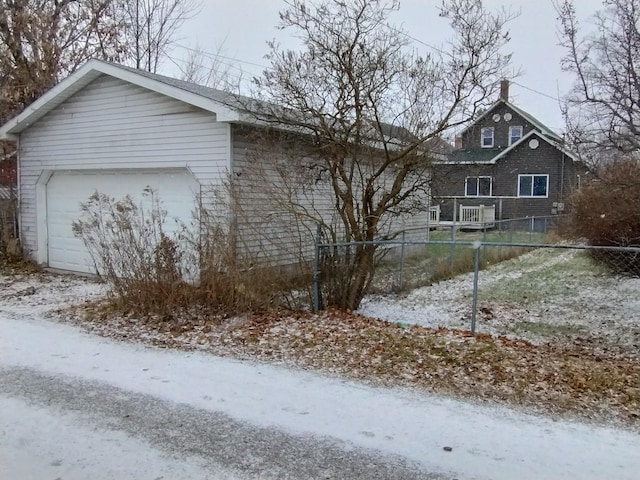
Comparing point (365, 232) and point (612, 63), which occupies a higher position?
point (612, 63)

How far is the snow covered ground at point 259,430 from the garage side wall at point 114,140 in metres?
4.48

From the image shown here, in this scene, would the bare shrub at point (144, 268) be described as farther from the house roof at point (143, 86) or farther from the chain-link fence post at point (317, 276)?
the house roof at point (143, 86)

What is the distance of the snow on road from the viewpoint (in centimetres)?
326

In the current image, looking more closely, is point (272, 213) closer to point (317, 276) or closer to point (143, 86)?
point (317, 276)

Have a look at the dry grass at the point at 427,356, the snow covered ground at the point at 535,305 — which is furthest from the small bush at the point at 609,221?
the dry grass at the point at 427,356

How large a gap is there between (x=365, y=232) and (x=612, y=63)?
12.9 ft

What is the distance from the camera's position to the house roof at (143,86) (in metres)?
8.20

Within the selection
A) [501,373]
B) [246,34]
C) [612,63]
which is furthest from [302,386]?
[246,34]

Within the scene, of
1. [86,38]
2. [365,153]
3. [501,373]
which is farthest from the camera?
[86,38]

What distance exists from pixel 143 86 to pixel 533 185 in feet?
73.7

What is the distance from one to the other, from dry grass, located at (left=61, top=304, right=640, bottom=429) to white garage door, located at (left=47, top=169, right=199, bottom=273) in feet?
10.2

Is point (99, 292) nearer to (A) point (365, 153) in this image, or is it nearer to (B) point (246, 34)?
(A) point (365, 153)

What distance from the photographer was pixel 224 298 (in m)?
7.01

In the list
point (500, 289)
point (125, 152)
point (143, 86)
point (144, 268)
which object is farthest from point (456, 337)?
point (125, 152)
